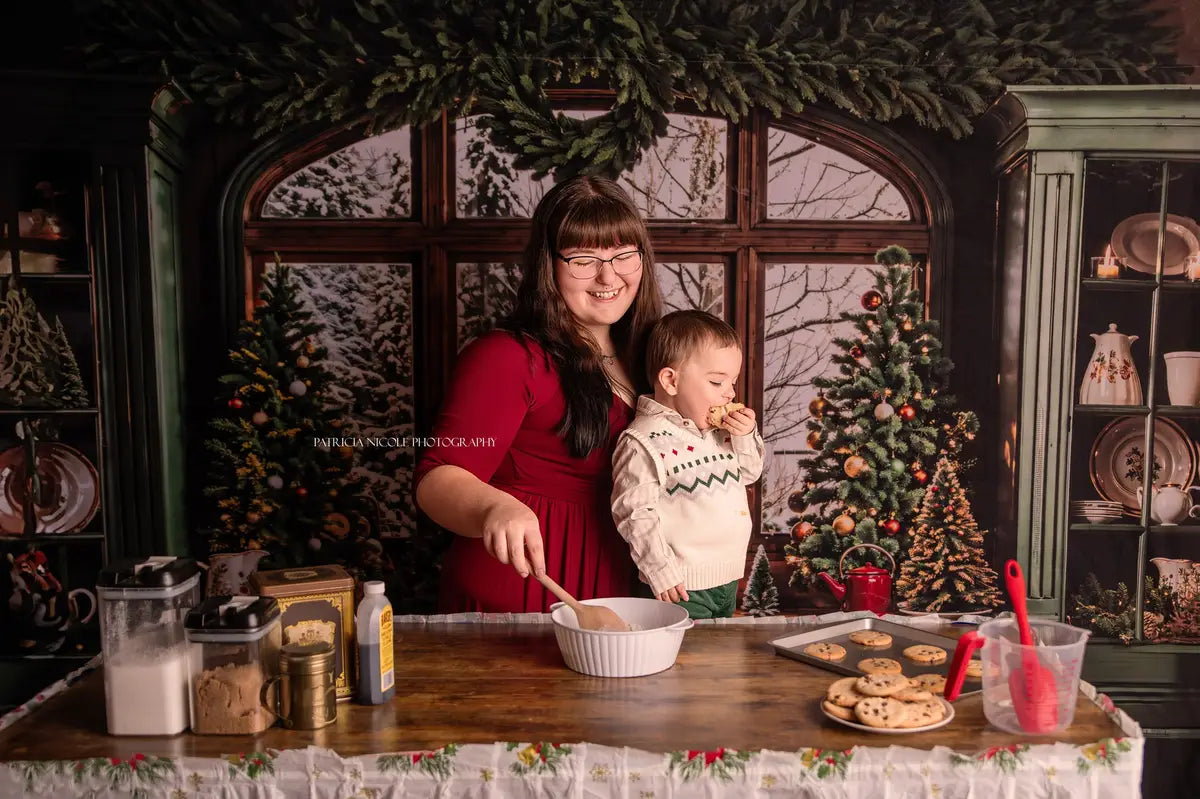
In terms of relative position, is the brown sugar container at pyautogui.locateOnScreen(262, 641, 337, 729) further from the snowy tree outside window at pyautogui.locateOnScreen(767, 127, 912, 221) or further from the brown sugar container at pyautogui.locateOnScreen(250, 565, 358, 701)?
the snowy tree outside window at pyautogui.locateOnScreen(767, 127, 912, 221)

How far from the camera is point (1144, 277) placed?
9.04 feet

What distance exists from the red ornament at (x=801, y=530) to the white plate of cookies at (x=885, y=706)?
1330mm

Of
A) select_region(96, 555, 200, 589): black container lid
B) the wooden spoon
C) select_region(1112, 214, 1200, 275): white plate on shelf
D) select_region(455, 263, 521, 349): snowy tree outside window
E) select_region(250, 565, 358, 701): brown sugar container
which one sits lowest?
the wooden spoon

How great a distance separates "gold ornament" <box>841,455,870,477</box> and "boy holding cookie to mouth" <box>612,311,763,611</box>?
1.92ft

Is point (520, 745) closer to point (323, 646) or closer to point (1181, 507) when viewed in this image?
point (323, 646)

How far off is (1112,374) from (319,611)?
244 cm

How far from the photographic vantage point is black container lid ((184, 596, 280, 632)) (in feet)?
4.65

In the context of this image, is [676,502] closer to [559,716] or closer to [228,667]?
[559,716]

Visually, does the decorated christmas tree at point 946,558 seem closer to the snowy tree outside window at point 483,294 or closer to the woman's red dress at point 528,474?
the woman's red dress at point 528,474

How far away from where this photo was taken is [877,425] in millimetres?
2830

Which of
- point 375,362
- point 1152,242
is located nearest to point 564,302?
point 375,362

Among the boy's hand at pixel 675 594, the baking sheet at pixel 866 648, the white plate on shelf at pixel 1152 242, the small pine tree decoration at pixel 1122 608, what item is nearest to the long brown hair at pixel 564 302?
the boy's hand at pixel 675 594

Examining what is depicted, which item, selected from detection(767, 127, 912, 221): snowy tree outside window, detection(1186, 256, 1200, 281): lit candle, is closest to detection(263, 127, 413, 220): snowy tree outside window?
detection(767, 127, 912, 221): snowy tree outside window

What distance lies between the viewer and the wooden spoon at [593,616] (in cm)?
173
